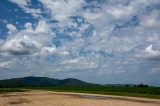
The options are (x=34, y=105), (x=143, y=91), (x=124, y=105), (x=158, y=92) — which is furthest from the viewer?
(x=143, y=91)

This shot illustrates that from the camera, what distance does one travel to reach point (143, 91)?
74.1m

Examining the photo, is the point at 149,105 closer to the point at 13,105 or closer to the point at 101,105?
the point at 101,105

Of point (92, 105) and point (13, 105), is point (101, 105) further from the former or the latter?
point (13, 105)

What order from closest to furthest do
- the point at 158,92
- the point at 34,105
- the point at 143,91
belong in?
the point at 34,105 → the point at 158,92 → the point at 143,91

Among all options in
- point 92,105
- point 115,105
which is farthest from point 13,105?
point 115,105

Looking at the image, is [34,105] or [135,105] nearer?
[34,105]

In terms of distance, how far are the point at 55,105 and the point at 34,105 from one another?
2.66m

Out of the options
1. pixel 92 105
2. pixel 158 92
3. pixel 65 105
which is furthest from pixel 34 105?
pixel 158 92

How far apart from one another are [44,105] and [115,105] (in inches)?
372

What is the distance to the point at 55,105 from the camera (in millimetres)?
35469

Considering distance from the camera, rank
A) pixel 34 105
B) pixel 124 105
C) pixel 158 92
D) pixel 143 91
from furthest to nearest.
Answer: pixel 143 91
pixel 158 92
pixel 124 105
pixel 34 105

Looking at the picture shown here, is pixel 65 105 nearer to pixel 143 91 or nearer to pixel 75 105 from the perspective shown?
pixel 75 105

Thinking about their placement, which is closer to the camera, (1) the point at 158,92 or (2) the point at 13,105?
(2) the point at 13,105

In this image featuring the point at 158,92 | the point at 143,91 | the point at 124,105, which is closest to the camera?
the point at 124,105
